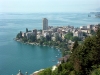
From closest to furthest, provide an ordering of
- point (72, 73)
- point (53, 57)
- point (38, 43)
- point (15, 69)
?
point (72, 73) < point (15, 69) < point (53, 57) < point (38, 43)

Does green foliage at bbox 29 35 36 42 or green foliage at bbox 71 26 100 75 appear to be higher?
green foliage at bbox 71 26 100 75

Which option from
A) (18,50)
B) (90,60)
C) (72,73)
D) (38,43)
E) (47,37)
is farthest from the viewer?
(47,37)

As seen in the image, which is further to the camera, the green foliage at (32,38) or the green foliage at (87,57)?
the green foliage at (32,38)

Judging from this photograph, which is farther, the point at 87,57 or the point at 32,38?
the point at 32,38

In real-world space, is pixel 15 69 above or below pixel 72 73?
below

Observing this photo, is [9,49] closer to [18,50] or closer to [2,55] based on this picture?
[18,50]

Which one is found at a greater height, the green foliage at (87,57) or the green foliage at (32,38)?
the green foliage at (87,57)

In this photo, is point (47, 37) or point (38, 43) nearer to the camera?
point (38, 43)

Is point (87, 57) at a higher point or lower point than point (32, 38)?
higher

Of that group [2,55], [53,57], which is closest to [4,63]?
[2,55]

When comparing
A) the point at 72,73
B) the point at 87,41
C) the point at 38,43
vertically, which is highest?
the point at 87,41

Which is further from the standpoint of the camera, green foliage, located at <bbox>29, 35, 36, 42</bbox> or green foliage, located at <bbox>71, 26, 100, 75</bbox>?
green foliage, located at <bbox>29, 35, 36, 42</bbox>
